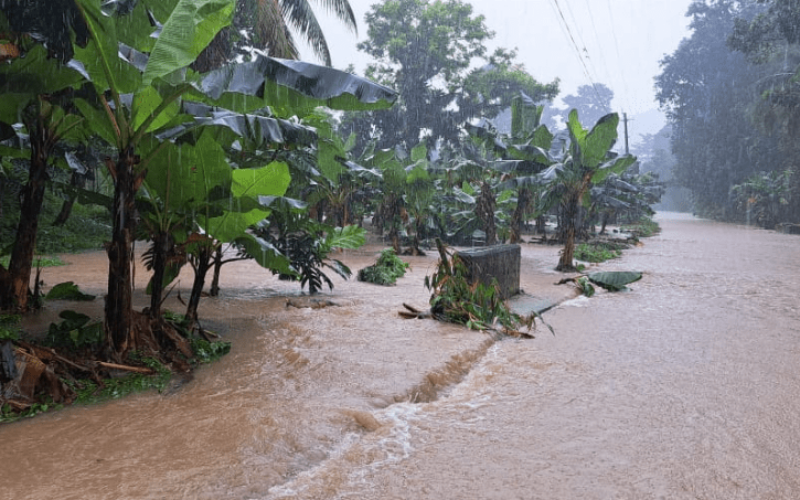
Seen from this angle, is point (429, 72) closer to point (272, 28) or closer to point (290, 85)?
point (272, 28)

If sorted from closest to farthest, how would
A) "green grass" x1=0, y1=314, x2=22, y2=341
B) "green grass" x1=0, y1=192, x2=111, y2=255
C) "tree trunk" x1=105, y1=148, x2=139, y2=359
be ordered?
"tree trunk" x1=105, y1=148, x2=139, y2=359 < "green grass" x1=0, y1=314, x2=22, y2=341 < "green grass" x1=0, y1=192, x2=111, y2=255

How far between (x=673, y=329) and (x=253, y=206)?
16.4 ft

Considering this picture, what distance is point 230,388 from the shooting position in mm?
4082

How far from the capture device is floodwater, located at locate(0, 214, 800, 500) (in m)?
2.82

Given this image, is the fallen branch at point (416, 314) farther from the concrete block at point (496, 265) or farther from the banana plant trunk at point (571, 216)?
the banana plant trunk at point (571, 216)

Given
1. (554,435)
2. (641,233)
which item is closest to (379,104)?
(554,435)

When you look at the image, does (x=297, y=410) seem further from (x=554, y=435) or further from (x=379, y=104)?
(x=379, y=104)

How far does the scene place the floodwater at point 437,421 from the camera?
282 cm

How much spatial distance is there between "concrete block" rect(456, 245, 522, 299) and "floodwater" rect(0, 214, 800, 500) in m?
1.34

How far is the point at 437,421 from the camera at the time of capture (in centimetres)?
373

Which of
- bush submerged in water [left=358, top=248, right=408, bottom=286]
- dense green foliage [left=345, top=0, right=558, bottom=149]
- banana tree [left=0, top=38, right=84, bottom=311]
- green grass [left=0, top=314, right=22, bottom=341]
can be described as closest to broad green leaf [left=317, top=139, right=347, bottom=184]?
bush submerged in water [left=358, top=248, right=408, bottom=286]

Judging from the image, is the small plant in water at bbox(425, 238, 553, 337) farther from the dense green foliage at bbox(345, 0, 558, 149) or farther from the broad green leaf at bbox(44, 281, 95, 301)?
the dense green foliage at bbox(345, 0, 558, 149)

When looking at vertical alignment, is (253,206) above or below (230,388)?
above

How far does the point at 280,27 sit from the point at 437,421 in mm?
11873
